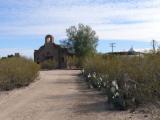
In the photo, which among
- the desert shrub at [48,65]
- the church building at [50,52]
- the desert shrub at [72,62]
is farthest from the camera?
the church building at [50,52]

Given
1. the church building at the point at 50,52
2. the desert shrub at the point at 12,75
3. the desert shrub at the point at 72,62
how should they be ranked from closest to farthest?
the desert shrub at the point at 12,75 → the desert shrub at the point at 72,62 → the church building at the point at 50,52

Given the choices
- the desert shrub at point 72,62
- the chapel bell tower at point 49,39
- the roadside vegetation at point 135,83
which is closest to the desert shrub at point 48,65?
the desert shrub at point 72,62

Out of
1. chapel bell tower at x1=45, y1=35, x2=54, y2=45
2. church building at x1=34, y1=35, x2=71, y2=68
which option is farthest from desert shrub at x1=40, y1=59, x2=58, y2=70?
chapel bell tower at x1=45, y1=35, x2=54, y2=45

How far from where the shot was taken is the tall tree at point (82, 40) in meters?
106

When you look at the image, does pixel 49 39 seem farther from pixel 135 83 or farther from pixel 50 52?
A: pixel 135 83

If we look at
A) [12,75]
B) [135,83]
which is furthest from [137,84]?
[12,75]

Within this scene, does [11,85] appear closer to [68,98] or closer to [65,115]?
[68,98]

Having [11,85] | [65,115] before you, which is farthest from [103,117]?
[11,85]

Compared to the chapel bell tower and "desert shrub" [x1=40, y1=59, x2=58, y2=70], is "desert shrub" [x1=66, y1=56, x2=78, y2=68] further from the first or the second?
the chapel bell tower

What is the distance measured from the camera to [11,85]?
36.2 metres

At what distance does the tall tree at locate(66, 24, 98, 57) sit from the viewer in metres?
106

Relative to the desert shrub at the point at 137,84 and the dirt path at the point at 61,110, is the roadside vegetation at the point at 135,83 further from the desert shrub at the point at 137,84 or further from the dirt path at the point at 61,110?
the dirt path at the point at 61,110

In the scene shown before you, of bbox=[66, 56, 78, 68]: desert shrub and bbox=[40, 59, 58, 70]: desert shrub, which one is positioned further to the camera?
bbox=[66, 56, 78, 68]: desert shrub

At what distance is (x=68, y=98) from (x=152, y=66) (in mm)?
9279
